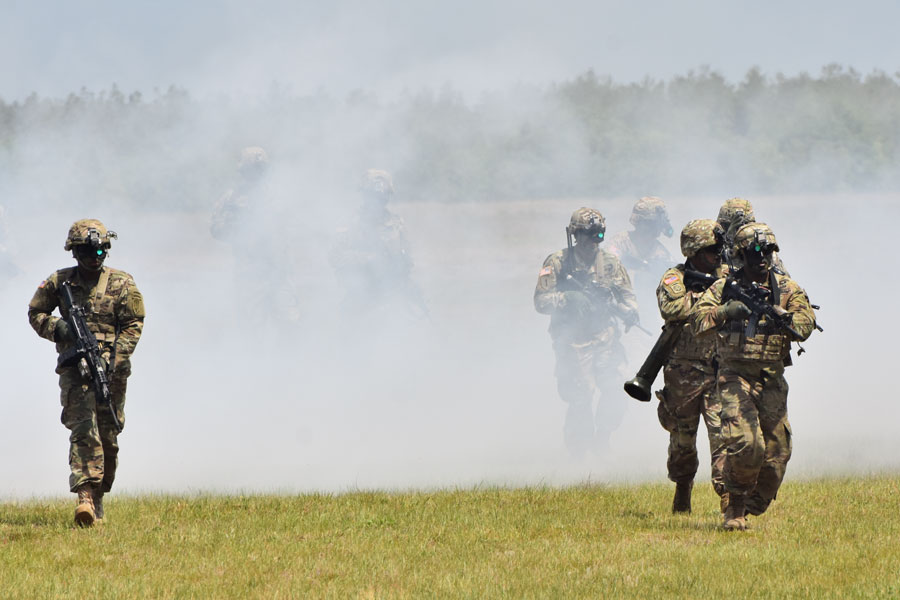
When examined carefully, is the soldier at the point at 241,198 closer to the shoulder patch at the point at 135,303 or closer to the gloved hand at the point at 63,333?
the shoulder patch at the point at 135,303

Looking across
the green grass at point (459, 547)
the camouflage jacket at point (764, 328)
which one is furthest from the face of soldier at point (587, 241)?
the camouflage jacket at point (764, 328)

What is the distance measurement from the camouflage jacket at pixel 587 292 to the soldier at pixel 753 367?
5.84m

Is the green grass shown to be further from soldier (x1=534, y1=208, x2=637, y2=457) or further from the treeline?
the treeline

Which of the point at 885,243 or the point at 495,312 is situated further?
the point at 885,243

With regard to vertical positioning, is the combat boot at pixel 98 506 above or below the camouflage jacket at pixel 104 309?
below

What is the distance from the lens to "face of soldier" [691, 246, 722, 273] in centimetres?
973

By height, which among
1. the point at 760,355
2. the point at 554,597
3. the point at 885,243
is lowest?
the point at 554,597

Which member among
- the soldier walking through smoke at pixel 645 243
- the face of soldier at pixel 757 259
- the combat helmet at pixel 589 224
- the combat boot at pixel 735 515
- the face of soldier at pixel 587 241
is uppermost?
the soldier walking through smoke at pixel 645 243

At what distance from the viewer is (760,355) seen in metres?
8.81

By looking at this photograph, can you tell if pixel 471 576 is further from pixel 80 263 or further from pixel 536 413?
pixel 536 413

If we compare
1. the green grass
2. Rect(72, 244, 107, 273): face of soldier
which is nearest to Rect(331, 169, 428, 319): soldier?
the green grass

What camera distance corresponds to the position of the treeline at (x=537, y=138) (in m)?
25.9

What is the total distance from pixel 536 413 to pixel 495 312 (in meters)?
9.56

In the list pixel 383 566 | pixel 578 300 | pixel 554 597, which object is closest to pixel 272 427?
pixel 578 300
